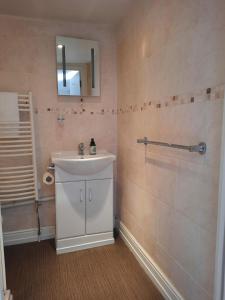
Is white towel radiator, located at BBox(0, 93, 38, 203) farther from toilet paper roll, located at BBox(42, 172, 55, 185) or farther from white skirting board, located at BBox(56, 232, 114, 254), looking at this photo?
white skirting board, located at BBox(56, 232, 114, 254)

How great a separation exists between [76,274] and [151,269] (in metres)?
0.64

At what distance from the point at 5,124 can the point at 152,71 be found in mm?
1417

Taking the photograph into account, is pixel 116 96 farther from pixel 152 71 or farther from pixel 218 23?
pixel 218 23

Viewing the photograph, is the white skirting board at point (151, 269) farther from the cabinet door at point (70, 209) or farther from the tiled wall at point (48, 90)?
the tiled wall at point (48, 90)

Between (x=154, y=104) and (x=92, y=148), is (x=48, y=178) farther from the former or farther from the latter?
(x=154, y=104)

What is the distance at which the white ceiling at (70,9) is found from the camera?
1920 millimetres

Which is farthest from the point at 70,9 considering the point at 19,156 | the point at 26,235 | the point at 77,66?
the point at 26,235

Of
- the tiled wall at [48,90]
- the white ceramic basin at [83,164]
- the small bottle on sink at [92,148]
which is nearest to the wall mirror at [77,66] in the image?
the tiled wall at [48,90]

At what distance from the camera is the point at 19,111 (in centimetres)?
219

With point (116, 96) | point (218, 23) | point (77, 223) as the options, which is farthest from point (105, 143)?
point (218, 23)

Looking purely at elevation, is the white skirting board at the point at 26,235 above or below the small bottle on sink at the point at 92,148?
below

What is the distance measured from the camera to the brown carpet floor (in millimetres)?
1682

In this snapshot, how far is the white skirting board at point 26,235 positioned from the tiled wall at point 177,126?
3.24ft

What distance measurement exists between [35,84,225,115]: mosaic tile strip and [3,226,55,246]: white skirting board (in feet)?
4.23
